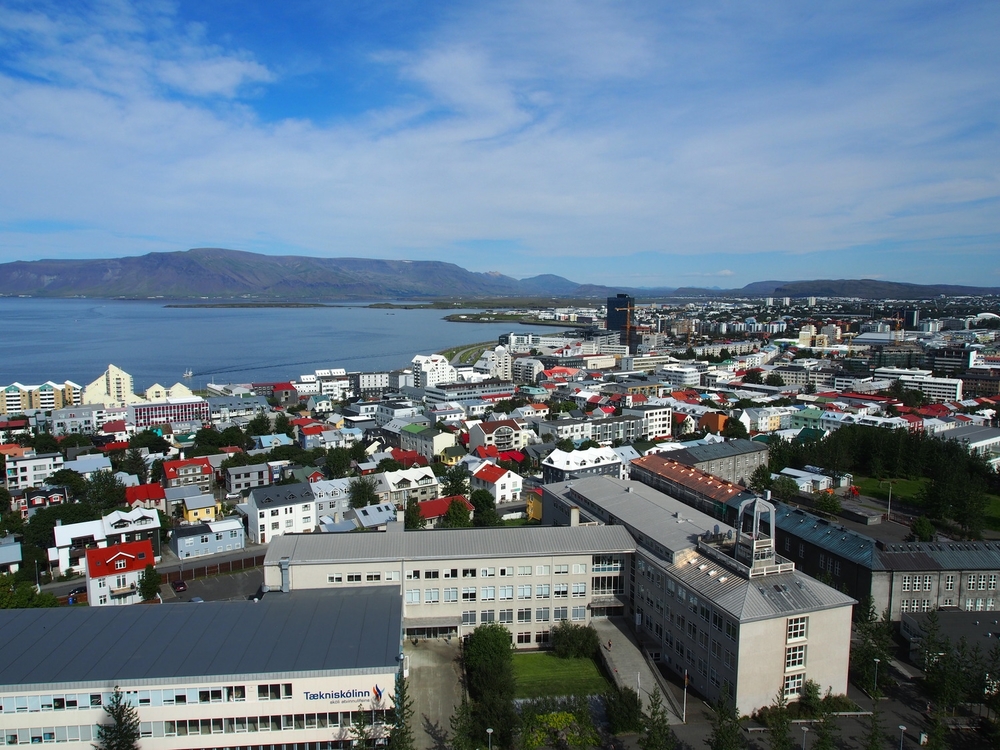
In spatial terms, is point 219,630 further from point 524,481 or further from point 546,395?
point 546,395

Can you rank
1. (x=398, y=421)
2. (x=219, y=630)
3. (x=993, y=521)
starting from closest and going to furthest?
(x=219, y=630)
(x=993, y=521)
(x=398, y=421)

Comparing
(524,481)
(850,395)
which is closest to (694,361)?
(850,395)

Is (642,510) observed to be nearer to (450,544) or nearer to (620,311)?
(450,544)

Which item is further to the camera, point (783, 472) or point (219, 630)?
point (783, 472)

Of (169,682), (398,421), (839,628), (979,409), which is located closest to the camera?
(169,682)

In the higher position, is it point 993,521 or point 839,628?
point 839,628

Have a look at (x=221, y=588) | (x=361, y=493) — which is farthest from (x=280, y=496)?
(x=221, y=588)

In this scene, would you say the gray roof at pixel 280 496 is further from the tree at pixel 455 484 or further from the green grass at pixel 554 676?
the green grass at pixel 554 676

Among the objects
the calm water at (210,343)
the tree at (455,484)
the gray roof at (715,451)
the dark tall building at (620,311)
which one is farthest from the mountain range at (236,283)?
the tree at (455,484)

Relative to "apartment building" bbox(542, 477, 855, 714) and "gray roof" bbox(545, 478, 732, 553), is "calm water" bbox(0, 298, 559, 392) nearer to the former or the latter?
"gray roof" bbox(545, 478, 732, 553)
